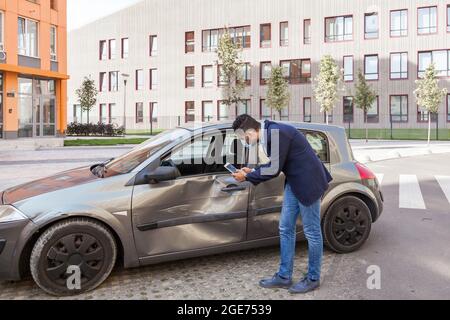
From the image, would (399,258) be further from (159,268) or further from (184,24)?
(184,24)

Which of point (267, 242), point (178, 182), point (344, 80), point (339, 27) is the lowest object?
point (267, 242)

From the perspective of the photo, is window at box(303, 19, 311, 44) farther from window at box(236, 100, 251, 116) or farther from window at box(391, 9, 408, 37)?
window at box(236, 100, 251, 116)

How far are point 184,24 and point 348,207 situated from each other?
4698 cm

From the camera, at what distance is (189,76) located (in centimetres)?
4959

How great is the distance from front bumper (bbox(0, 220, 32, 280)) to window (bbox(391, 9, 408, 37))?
42.1m

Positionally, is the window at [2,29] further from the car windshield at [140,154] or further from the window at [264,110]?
the car windshield at [140,154]

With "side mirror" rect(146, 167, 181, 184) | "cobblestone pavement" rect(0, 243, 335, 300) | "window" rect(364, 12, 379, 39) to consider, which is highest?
"window" rect(364, 12, 379, 39)

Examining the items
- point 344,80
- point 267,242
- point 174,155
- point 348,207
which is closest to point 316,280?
point 267,242

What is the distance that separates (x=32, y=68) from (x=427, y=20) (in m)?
31.5

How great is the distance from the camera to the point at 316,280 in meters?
4.26

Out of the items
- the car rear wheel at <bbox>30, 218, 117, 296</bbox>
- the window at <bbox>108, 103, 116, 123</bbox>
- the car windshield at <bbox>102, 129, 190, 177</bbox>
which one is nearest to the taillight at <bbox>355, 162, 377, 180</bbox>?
the car windshield at <bbox>102, 129, 190, 177</bbox>

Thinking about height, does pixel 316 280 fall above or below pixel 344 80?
below

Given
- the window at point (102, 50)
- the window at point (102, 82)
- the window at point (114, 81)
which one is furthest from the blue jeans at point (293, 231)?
the window at point (102, 50)

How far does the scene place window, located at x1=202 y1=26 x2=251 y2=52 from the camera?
46.6 meters
